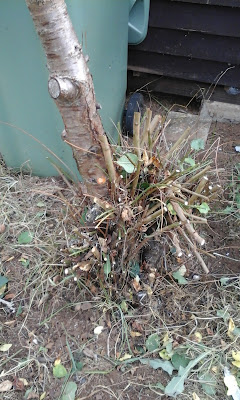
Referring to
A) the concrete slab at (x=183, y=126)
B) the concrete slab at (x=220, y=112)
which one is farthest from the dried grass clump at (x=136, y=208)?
the concrete slab at (x=220, y=112)

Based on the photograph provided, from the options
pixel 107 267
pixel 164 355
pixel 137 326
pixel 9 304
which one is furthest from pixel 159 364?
pixel 9 304

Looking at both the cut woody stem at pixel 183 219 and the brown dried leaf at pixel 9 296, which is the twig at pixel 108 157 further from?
the brown dried leaf at pixel 9 296

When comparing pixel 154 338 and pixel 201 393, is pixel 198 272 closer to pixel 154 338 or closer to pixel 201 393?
pixel 154 338

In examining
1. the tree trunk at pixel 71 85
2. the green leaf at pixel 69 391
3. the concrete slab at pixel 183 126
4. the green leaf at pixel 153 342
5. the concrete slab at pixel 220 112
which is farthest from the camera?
the concrete slab at pixel 220 112

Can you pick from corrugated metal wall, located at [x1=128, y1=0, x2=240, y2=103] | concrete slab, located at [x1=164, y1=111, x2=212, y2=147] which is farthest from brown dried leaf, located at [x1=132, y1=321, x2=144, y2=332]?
corrugated metal wall, located at [x1=128, y1=0, x2=240, y2=103]

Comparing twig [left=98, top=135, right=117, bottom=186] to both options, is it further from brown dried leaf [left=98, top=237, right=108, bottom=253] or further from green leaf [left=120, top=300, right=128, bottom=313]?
green leaf [left=120, top=300, right=128, bottom=313]

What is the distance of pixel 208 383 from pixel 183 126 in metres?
1.51

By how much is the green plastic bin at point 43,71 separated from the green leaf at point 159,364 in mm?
829

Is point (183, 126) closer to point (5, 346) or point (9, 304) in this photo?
point (9, 304)

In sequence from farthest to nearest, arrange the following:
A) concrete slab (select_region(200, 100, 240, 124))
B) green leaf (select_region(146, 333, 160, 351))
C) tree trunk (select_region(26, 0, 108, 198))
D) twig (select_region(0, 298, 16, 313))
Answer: concrete slab (select_region(200, 100, 240, 124)), twig (select_region(0, 298, 16, 313)), green leaf (select_region(146, 333, 160, 351)), tree trunk (select_region(26, 0, 108, 198))

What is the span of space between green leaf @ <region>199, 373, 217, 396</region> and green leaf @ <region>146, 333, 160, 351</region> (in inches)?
7.2

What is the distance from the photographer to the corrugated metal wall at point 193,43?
2.14 m

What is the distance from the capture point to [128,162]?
123cm

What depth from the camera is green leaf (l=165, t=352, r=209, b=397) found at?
1.28 metres
